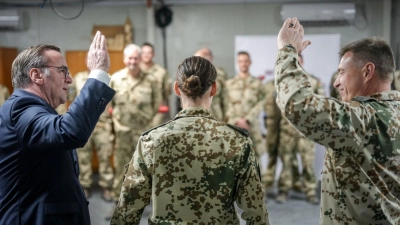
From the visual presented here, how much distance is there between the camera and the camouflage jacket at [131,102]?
5.22 m

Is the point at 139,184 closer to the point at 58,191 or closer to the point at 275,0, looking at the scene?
the point at 58,191

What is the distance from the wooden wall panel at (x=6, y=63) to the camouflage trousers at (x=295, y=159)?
3169 mm

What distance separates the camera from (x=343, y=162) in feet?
6.00

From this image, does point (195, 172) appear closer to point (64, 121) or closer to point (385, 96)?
point (64, 121)

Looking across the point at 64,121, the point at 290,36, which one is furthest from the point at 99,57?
the point at 290,36

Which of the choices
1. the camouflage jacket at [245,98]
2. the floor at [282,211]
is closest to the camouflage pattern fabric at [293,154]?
the floor at [282,211]

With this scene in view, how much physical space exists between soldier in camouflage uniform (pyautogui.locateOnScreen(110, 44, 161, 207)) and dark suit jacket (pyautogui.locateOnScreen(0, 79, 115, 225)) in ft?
10.4

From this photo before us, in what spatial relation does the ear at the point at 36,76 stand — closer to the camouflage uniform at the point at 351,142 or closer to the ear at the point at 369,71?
the camouflage uniform at the point at 351,142

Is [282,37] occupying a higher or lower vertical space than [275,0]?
lower

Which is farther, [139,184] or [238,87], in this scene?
[238,87]

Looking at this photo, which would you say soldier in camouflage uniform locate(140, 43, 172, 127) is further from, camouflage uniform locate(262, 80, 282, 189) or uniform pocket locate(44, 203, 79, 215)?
uniform pocket locate(44, 203, 79, 215)

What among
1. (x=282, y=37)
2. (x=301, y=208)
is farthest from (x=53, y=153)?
(x=301, y=208)

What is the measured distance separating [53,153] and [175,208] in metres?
0.52

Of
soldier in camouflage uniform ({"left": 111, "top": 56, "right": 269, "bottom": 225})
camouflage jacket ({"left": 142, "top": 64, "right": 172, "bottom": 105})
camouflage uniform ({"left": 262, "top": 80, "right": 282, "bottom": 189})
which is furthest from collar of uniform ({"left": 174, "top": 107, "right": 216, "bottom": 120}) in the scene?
camouflage uniform ({"left": 262, "top": 80, "right": 282, "bottom": 189})
